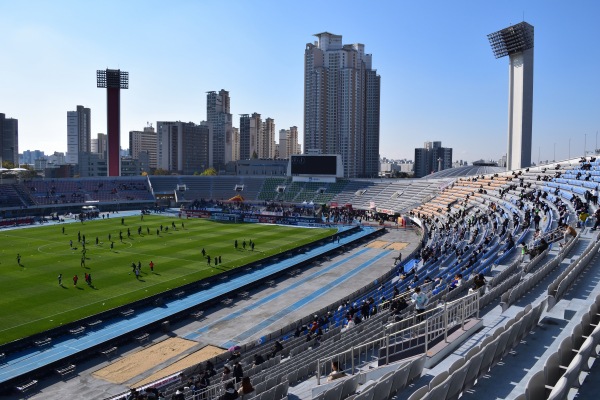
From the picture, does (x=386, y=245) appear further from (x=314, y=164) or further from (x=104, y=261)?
(x=314, y=164)

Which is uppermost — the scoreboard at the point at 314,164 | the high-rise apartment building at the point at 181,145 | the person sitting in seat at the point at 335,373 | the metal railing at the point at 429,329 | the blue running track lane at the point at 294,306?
the high-rise apartment building at the point at 181,145

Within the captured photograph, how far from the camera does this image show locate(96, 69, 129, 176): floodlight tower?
86.2 m

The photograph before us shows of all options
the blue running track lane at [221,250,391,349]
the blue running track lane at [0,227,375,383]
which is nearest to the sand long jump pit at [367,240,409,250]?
the blue running track lane at [221,250,391,349]

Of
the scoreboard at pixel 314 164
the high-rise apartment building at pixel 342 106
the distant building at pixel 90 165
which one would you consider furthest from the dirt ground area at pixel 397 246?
the distant building at pixel 90 165

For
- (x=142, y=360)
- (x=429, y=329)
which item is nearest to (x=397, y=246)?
(x=142, y=360)

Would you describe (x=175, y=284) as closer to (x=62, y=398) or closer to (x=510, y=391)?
(x=62, y=398)

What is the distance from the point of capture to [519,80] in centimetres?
5728

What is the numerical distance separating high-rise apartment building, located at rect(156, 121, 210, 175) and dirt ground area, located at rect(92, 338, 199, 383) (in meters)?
144

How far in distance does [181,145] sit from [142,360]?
14950 centimetres

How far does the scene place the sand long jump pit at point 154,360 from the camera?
19.0m

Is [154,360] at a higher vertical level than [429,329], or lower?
lower

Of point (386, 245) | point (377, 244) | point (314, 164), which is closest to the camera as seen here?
point (386, 245)

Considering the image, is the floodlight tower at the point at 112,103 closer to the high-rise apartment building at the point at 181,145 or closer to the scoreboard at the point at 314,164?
the scoreboard at the point at 314,164

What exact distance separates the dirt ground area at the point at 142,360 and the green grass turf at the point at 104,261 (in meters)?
4.52
